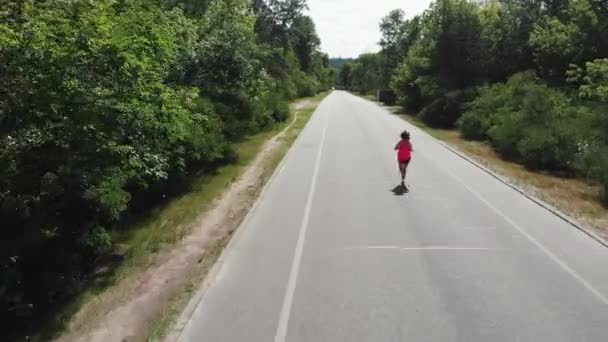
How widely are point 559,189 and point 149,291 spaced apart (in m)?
13.9

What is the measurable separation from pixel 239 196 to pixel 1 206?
7.98 m

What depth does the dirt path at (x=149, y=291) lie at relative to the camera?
349 inches

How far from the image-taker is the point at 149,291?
10.3 meters

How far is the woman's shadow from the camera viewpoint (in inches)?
654

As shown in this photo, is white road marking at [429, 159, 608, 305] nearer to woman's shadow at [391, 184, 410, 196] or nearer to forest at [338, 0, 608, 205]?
woman's shadow at [391, 184, 410, 196]

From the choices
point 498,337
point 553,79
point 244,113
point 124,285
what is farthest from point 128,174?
point 553,79

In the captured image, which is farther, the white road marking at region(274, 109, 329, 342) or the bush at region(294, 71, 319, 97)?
the bush at region(294, 71, 319, 97)

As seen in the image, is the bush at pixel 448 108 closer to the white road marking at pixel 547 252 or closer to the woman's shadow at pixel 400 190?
the woman's shadow at pixel 400 190

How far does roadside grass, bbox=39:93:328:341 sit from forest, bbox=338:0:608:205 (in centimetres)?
1112

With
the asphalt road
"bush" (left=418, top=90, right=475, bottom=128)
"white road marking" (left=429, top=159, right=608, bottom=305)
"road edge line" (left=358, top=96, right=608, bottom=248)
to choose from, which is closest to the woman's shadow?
the asphalt road

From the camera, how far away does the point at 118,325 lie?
29.4 feet

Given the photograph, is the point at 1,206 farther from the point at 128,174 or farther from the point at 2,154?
the point at 128,174

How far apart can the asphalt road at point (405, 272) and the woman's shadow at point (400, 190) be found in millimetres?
267

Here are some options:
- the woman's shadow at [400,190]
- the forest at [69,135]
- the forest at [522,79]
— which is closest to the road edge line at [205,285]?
the forest at [69,135]
